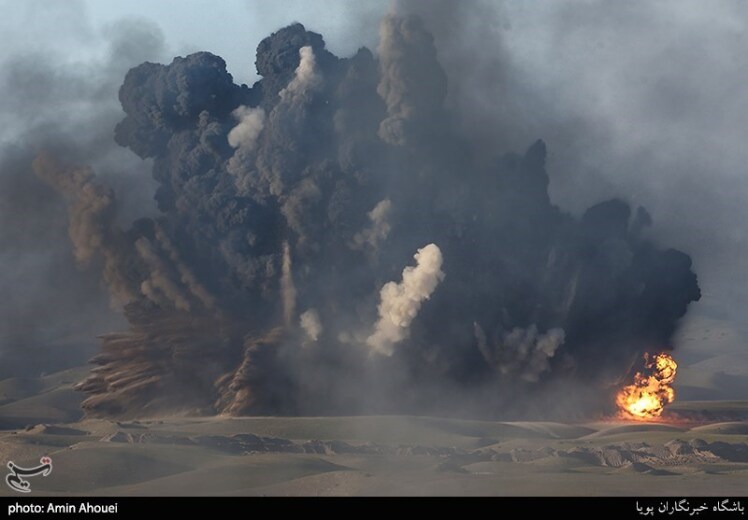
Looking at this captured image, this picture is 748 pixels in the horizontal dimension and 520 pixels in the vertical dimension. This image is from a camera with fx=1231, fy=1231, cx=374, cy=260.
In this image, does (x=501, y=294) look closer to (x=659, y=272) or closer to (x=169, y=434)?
(x=659, y=272)

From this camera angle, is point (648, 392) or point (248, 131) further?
point (648, 392)

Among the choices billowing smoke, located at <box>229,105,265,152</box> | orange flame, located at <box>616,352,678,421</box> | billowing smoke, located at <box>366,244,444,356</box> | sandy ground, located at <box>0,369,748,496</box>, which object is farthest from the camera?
orange flame, located at <box>616,352,678,421</box>

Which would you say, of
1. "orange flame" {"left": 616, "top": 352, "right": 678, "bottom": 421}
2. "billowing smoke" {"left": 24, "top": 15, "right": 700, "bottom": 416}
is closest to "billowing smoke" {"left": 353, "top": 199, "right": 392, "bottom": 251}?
"billowing smoke" {"left": 24, "top": 15, "right": 700, "bottom": 416}

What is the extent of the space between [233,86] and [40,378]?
66.9 m

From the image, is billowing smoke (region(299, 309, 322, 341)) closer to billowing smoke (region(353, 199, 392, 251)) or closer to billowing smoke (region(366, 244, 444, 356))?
billowing smoke (region(366, 244, 444, 356))

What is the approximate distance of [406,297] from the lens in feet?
328

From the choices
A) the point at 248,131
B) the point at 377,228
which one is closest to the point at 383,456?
the point at 377,228

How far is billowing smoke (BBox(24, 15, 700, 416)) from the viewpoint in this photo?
4070 inches

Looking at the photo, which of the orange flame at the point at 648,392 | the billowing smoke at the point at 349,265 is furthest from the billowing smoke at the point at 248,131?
the orange flame at the point at 648,392

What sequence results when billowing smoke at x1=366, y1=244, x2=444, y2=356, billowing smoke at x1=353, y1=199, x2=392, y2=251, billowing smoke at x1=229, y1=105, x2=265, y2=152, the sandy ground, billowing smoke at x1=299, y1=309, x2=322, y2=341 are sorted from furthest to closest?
billowing smoke at x1=229, y1=105, x2=265, y2=152, billowing smoke at x1=299, y1=309, x2=322, y2=341, billowing smoke at x1=353, y1=199, x2=392, y2=251, billowing smoke at x1=366, y1=244, x2=444, y2=356, the sandy ground

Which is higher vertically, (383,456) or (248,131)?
(248,131)

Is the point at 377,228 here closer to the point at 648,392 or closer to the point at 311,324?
the point at 311,324

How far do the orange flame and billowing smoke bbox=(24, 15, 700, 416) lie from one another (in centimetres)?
161

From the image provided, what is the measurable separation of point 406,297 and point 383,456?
26188 mm
